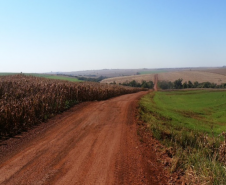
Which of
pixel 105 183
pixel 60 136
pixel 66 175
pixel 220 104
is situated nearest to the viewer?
pixel 105 183

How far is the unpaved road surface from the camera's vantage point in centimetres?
574

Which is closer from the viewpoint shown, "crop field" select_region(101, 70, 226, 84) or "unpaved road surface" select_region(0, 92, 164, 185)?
"unpaved road surface" select_region(0, 92, 164, 185)

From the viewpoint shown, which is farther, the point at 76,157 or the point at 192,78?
the point at 192,78

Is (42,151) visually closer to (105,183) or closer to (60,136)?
(60,136)

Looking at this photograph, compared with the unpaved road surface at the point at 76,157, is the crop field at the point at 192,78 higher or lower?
lower

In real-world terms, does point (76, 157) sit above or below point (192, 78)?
above

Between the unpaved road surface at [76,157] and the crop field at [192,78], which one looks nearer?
the unpaved road surface at [76,157]

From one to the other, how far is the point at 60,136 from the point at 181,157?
5.00m

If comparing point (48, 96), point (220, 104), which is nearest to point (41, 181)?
point (48, 96)

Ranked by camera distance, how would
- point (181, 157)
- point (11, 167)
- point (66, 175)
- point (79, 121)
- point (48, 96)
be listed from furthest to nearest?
1. point (48, 96)
2. point (79, 121)
3. point (181, 157)
4. point (11, 167)
5. point (66, 175)

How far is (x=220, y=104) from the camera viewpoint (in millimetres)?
29859

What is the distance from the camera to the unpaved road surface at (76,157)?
574 cm

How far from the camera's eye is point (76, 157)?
7.00 meters

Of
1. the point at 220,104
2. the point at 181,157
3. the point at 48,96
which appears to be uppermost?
the point at 48,96
